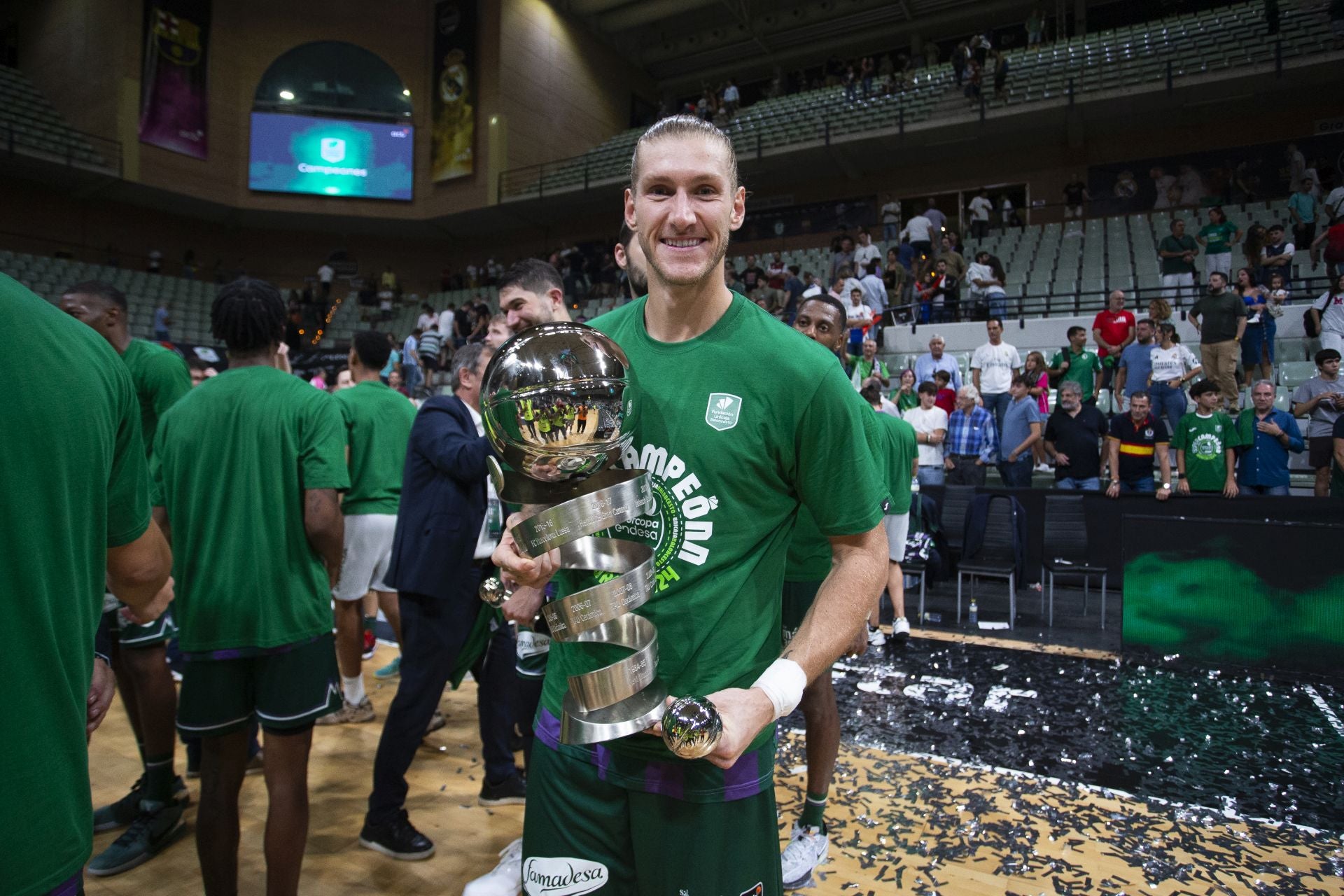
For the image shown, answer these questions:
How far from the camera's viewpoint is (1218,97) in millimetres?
15000

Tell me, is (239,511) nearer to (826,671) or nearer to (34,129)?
(826,671)

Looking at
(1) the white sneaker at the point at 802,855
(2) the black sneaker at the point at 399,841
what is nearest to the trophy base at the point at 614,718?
(1) the white sneaker at the point at 802,855

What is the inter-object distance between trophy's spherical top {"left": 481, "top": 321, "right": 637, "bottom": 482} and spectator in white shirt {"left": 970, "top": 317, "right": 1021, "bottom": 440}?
859 cm

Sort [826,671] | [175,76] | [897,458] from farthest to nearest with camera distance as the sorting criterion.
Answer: [175,76], [897,458], [826,671]

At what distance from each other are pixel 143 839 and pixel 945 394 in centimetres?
817

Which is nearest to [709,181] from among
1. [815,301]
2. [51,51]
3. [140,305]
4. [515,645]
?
[815,301]

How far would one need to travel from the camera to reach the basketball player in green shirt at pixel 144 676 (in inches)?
112

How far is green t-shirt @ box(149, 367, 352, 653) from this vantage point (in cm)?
231

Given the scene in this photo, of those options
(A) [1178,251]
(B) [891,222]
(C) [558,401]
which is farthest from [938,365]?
(C) [558,401]

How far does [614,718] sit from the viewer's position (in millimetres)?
1216

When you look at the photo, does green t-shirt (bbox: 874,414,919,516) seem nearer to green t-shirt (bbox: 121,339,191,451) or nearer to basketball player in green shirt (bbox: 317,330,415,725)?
basketball player in green shirt (bbox: 317,330,415,725)

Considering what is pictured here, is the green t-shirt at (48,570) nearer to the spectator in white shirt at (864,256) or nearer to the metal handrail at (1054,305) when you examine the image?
the metal handrail at (1054,305)

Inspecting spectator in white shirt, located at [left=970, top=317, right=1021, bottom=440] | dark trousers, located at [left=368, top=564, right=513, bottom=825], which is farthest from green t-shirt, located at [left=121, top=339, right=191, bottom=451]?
spectator in white shirt, located at [left=970, top=317, right=1021, bottom=440]

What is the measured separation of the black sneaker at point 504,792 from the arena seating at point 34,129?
68.5 ft
